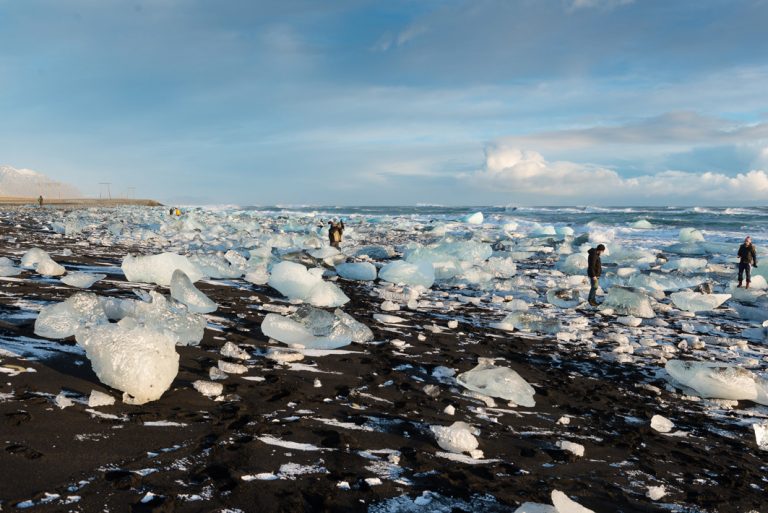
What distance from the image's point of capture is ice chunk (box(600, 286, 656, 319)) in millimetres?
8523

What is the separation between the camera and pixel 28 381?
3318 millimetres

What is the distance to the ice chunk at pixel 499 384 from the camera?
14.1ft

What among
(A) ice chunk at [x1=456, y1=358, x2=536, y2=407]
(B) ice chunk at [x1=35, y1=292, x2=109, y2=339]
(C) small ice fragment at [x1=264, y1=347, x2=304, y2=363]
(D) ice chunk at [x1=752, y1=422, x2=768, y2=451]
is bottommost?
(D) ice chunk at [x1=752, y1=422, x2=768, y2=451]

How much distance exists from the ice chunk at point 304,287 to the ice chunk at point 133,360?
420 centimetres

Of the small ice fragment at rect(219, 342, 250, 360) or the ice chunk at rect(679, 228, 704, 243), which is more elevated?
the ice chunk at rect(679, 228, 704, 243)

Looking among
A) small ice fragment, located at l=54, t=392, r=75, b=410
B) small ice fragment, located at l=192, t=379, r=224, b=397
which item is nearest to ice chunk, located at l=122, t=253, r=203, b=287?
small ice fragment, located at l=192, t=379, r=224, b=397

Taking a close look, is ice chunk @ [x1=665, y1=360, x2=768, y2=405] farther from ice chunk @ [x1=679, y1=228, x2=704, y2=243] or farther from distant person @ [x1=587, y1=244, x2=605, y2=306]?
ice chunk @ [x1=679, y1=228, x2=704, y2=243]

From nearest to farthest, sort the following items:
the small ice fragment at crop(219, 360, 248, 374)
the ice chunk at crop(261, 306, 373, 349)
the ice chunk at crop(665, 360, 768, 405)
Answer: the small ice fragment at crop(219, 360, 248, 374) → the ice chunk at crop(665, 360, 768, 405) → the ice chunk at crop(261, 306, 373, 349)

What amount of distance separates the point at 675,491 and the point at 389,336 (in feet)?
11.4

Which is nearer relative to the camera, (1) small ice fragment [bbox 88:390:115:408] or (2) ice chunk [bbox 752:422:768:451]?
(1) small ice fragment [bbox 88:390:115:408]

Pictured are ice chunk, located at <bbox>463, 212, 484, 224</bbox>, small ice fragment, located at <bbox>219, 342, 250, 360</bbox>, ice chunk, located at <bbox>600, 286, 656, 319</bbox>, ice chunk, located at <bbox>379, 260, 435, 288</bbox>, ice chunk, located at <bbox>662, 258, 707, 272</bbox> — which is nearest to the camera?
small ice fragment, located at <bbox>219, 342, 250, 360</bbox>

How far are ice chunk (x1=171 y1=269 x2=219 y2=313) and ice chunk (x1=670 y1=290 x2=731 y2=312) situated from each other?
806 centimetres

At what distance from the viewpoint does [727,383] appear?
4.79m

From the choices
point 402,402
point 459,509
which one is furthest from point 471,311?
point 459,509
